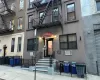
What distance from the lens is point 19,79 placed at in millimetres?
7996

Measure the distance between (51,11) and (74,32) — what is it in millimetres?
4036

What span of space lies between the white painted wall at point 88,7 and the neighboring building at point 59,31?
1.42 feet

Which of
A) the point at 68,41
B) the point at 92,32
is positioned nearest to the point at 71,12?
the point at 68,41

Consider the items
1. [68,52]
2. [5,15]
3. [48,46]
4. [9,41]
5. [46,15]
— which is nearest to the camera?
[68,52]

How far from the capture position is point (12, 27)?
53.7ft

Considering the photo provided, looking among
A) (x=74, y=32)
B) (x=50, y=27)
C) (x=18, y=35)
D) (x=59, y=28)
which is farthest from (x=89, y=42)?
(x=18, y=35)

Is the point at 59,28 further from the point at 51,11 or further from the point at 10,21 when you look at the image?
the point at 10,21

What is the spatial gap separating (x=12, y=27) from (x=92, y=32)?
11671 mm

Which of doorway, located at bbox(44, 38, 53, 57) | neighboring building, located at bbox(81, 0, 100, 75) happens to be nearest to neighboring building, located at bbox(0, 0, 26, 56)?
doorway, located at bbox(44, 38, 53, 57)

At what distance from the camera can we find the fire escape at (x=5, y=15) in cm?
1622

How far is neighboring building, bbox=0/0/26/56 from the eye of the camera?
15.4m

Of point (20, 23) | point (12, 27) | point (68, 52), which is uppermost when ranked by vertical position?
point (20, 23)

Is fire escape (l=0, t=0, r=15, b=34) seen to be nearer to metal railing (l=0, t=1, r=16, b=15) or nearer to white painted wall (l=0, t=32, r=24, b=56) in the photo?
metal railing (l=0, t=1, r=16, b=15)

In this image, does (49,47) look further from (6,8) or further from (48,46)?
(6,8)
